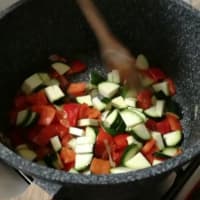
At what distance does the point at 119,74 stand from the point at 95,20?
0.15 metres

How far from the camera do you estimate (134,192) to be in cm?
86

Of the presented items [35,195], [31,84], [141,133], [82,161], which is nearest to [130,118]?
[141,133]

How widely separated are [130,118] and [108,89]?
0.33 feet

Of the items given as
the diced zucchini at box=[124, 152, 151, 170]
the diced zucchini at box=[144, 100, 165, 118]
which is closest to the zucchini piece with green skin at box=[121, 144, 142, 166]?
the diced zucchini at box=[124, 152, 151, 170]

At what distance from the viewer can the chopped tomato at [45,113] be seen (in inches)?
39.8

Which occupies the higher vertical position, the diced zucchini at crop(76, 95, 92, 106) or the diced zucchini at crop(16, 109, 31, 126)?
the diced zucchini at crop(16, 109, 31, 126)

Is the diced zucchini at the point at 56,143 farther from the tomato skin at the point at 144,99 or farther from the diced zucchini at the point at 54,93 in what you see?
the tomato skin at the point at 144,99

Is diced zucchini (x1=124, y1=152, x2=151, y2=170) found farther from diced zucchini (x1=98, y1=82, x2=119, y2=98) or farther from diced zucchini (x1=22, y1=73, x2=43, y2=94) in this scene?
diced zucchini (x1=22, y1=73, x2=43, y2=94)

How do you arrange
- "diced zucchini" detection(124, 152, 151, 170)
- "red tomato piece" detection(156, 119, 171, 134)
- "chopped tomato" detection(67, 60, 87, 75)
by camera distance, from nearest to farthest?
"diced zucchini" detection(124, 152, 151, 170), "red tomato piece" detection(156, 119, 171, 134), "chopped tomato" detection(67, 60, 87, 75)

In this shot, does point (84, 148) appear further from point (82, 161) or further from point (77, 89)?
point (77, 89)

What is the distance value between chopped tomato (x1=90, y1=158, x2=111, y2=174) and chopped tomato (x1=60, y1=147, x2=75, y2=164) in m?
0.05

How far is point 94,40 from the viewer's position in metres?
1.15

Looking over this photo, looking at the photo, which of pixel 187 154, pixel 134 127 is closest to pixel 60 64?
pixel 134 127

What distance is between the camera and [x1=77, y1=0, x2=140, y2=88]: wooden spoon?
100cm
